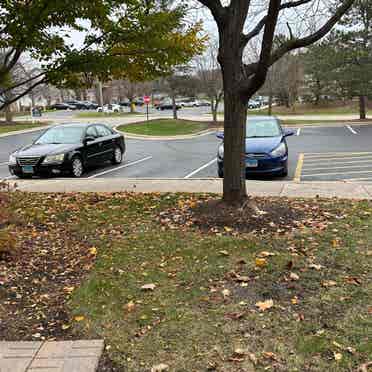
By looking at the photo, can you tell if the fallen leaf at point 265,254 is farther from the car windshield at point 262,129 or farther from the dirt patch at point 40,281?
the car windshield at point 262,129

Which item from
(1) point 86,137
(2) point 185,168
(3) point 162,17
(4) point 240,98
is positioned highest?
(3) point 162,17

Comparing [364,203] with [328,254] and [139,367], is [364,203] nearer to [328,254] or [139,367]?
[328,254]

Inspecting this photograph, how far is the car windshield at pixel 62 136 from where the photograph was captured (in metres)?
11.8

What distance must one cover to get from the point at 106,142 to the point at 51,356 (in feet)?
33.7

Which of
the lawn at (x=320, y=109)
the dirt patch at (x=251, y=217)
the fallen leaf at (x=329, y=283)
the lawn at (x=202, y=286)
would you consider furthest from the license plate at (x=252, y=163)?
the lawn at (x=320, y=109)

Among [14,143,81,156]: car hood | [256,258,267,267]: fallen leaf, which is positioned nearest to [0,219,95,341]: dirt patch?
[256,258,267,267]: fallen leaf

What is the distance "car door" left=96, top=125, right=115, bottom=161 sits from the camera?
41.5ft

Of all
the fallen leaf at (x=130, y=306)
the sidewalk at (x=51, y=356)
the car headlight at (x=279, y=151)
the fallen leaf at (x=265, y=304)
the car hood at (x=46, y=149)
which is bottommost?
the sidewalk at (x=51, y=356)

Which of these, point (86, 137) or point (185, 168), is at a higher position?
point (86, 137)

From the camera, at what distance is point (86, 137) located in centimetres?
1195

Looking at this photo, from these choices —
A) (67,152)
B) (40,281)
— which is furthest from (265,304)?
(67,152)

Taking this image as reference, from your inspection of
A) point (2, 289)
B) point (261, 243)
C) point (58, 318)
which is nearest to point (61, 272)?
point (2, 289)

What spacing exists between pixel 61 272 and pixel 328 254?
2.77 meters

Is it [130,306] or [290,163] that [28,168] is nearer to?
[290,163]
